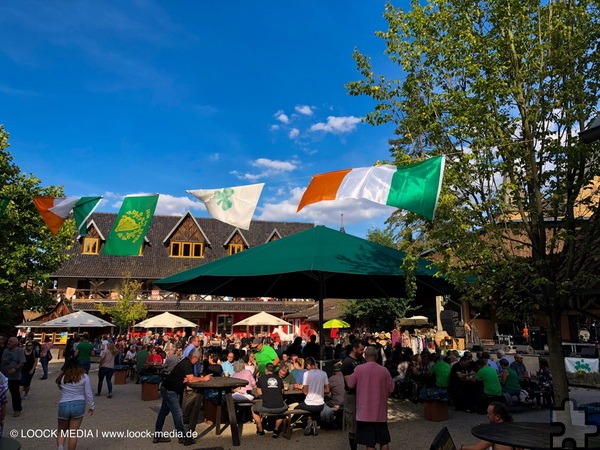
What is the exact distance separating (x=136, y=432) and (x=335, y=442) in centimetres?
381

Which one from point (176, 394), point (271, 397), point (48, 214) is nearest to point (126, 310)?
point (48, 214)

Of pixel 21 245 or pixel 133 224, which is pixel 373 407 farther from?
pixel 21 245

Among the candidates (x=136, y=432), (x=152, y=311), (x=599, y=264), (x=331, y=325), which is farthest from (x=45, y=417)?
(x=152, y=311)

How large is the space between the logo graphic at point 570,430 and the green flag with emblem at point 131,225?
781cm

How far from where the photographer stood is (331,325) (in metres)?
28.4

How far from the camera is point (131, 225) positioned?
9.48 metres

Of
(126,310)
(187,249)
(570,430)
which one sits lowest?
(570,430)

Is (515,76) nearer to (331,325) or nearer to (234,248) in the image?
(331,325)

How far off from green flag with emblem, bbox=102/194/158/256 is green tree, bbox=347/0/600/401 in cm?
557

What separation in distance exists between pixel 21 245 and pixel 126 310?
11.6 m

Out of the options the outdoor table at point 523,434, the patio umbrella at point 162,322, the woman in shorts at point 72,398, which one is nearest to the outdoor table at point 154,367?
the woman in shorts at point 72,398

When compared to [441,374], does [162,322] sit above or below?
above

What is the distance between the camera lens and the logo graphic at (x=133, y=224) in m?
9.37

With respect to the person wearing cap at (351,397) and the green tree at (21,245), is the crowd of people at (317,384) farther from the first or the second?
the green tree at (21,245)
